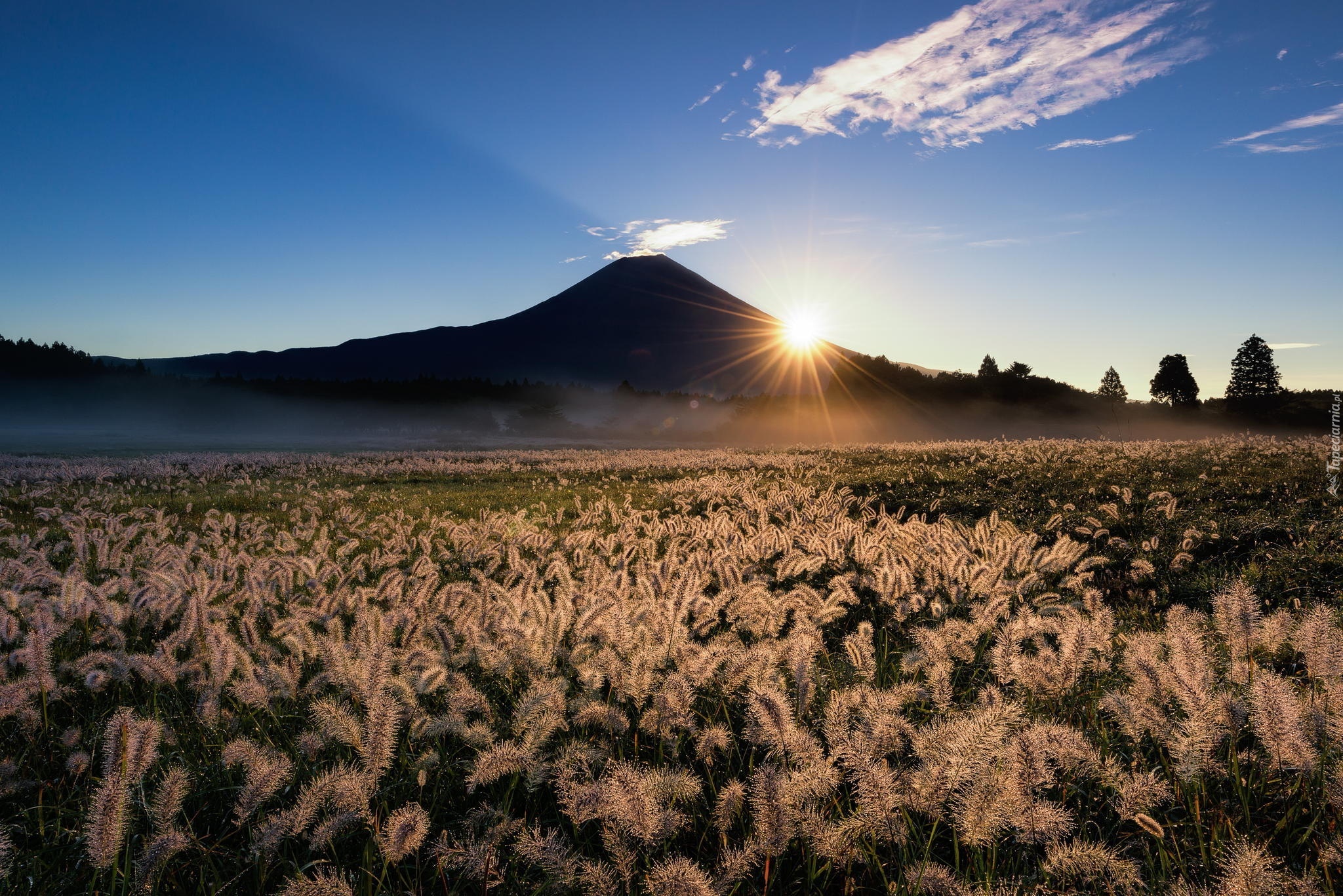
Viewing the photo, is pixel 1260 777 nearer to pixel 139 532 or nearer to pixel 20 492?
pixel 139 532

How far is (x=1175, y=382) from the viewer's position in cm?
7769

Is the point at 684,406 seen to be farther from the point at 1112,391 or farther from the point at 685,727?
the point at 685,727

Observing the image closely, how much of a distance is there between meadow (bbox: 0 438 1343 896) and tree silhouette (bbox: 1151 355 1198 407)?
89153 mm

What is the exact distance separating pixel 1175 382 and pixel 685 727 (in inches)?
3786

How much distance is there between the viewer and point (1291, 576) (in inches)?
202

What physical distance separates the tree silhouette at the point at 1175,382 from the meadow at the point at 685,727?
89153 millimetres

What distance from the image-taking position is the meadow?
1738 mm

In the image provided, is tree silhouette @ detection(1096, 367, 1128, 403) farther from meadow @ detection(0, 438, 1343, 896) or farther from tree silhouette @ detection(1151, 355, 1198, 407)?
meadow @ detection(0, 438, 1343, 896)

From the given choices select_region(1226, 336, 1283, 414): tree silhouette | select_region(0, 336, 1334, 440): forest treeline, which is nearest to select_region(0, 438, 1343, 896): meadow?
select_region(0, 336, 1334, 440): forest treeline

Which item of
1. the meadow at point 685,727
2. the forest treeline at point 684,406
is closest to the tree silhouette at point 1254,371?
the forest treeline at point 684,406

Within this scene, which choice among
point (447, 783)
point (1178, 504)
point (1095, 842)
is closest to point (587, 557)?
point (447, 783)

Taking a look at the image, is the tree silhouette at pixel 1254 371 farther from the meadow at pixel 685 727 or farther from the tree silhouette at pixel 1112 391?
the meadow at pixel 685 727

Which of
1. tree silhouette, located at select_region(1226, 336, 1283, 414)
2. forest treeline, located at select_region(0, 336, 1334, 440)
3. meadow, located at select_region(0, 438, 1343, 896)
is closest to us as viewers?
meadow, located at select_region(0, 438, 1343, 896)

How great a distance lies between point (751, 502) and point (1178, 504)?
5.35 meters
